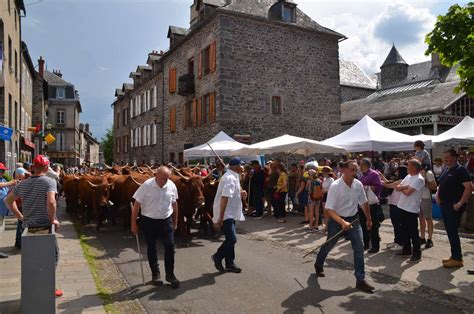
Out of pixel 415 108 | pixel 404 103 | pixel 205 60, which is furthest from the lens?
pixel 404 103

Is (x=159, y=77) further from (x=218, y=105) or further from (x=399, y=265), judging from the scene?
(x=399, y=265)

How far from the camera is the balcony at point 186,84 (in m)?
26.0

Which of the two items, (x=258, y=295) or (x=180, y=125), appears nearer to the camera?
(x=258, y=295)

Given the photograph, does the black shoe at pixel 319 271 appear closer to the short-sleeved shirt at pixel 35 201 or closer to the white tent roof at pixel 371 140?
the short-sleeved shirt at pixel 35 201

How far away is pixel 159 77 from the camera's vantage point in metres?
32.3

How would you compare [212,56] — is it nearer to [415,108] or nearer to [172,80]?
[172,80]

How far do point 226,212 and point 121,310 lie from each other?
2234 mm

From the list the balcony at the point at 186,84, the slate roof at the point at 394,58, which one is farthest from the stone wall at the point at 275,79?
the slate roof at the point at 394,58

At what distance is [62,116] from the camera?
59000 mm

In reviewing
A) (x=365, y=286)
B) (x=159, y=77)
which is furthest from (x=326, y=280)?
(x=159, y=77)

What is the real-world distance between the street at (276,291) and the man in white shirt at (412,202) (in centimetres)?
112

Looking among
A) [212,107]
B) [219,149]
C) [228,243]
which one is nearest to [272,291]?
[228,243]

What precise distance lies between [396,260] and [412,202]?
3.49ft

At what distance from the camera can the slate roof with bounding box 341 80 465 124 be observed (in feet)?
→ 87.2
